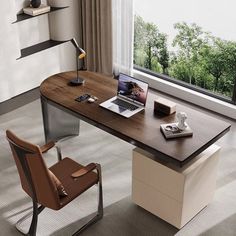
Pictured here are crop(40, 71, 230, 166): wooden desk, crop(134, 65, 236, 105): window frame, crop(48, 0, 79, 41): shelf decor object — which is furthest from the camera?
crop(48, 0, 79, 41): shelf decor object

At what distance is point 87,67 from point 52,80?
5.72 feet

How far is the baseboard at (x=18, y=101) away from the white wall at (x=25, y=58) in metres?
0.07

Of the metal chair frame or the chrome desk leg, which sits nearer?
the metal chair frame

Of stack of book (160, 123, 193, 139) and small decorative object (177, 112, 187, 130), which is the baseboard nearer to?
stack of book (160, 123, 193, 139)

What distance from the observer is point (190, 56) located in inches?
232

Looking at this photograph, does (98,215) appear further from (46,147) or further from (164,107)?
(164,107)

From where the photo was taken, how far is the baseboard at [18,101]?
18.5ft

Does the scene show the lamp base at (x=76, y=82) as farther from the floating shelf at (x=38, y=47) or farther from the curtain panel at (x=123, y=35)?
the curtain panel at (x=123, y=35)

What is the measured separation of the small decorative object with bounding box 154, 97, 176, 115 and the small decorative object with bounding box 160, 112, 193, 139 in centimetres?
22

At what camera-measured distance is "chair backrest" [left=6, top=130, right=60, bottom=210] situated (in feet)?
10.6

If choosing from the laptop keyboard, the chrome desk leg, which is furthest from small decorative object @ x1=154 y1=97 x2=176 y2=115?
the chrome desk leg

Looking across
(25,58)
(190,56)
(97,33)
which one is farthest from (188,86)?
(25,58)

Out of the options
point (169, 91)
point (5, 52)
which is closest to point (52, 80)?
point (5, 52)

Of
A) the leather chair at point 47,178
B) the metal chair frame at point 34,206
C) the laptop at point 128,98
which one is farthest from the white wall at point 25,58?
the metal chair frame at point 34,206
